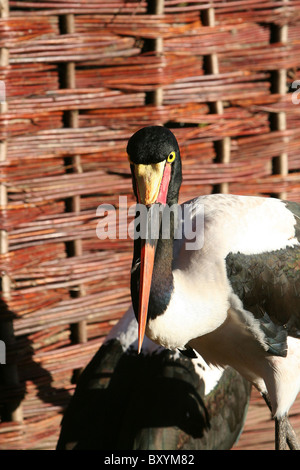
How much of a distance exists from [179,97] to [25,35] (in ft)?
3.14

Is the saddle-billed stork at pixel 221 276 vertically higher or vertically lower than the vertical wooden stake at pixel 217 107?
lower

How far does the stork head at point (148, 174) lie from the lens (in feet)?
9.62

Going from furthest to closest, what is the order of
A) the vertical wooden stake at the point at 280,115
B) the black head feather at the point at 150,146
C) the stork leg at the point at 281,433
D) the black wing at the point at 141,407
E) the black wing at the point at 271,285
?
the vertical wooden stake at the point at 280,115, the stork leg at the point at 281,433, the black wing at the point at 141,407, the black wing at the point at 271,285, the black head feather at the point at 150,146

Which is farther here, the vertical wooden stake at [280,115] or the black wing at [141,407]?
the vertical wooden stake at [280,115]

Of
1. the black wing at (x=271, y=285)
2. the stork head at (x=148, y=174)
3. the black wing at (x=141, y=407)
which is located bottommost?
the black wing at (x=141, y=407)

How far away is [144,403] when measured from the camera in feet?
11.4

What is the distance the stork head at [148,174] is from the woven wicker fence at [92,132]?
134 cm

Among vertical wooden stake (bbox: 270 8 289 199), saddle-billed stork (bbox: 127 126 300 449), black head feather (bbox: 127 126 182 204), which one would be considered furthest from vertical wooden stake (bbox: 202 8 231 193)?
black head feather (bbox: 127 126 182 204)

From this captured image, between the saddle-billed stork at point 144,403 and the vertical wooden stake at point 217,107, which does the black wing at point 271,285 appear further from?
the vertical wooden stake at point 217,107

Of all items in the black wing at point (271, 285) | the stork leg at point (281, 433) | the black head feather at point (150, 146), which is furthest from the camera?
the stork leg at point (281, 433)

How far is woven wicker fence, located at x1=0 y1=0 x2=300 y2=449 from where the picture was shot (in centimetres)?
416

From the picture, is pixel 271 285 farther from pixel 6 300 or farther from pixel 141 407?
pixel 6 300

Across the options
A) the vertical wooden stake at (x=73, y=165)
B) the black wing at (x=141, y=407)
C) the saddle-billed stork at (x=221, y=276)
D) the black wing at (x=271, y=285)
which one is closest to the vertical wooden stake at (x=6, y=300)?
the vertical wooden stake at (x=73, y=165)

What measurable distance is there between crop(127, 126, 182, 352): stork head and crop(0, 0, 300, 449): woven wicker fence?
1.34m
